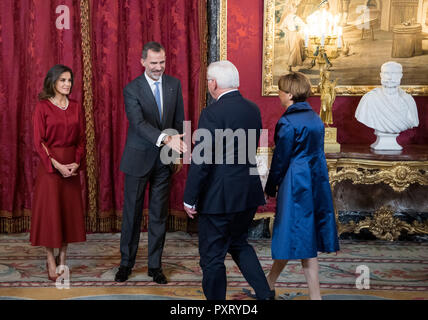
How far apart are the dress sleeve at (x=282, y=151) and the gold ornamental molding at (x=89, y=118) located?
267cm

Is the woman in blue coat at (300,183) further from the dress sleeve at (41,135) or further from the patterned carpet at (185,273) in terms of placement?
the dress sleeve at (41,135)

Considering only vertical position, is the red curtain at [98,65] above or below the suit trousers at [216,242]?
above

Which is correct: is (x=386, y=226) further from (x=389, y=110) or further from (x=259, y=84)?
(x=259, y=84)

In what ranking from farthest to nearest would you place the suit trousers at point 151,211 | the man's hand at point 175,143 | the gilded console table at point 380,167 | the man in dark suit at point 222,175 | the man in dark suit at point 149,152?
the gilded console table at point 380,167 → the suit trousers at point 151,211 → the man in dark suit at point 149,152 → the man's hand at point 175,143 → the man in dark suit at point 222,175

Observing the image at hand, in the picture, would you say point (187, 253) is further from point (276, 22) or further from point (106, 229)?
point (276, 22)

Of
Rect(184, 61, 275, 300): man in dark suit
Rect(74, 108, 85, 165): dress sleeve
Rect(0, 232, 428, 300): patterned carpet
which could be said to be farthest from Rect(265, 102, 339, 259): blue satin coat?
Rect(74, 108, 85, 165): dress sleeve

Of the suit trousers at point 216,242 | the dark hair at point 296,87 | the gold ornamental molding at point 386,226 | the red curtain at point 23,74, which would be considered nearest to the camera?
the suit trousers at point 216,242

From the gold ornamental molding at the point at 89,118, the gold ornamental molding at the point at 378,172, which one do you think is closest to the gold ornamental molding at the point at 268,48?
the gold ornamental molding at the point at 378,172

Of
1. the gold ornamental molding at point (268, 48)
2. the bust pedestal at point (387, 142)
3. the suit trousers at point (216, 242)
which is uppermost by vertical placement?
the gold ornamental molding at point (268, 48)

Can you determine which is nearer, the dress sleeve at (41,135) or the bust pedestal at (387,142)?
the dress sleeve at (41,135)

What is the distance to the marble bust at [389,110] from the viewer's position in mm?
4766

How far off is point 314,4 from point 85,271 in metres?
3.40

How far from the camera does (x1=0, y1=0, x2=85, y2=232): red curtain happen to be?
5.12 m

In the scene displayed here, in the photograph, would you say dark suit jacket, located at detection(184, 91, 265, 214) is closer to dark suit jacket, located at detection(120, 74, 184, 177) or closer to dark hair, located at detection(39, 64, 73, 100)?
dark suit jacket, located at detection(120, 74, 184, 177)
